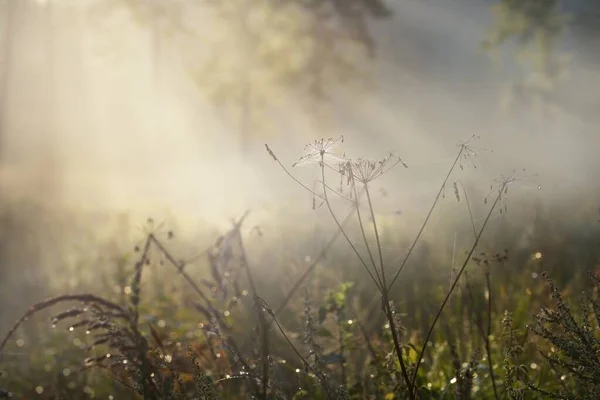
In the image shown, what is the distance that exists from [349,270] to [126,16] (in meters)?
15.7

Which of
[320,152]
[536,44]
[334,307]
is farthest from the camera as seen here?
[536,44]

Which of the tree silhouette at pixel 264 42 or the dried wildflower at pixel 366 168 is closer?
the dried wildflower at pixel 366 168

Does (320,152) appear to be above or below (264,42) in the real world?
below

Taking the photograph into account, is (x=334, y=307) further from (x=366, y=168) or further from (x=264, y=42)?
(x=264, y=42)

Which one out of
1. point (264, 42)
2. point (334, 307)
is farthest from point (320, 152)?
point (264, 42)

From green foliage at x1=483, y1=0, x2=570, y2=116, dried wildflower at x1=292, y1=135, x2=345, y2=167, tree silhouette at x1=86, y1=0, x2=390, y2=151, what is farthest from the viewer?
tree silhouette at x1=86, y1=0, x2=390, y2=151

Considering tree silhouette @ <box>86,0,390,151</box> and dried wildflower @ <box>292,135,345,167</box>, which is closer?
dried wildflower @ <box>292,135,345,167</box>

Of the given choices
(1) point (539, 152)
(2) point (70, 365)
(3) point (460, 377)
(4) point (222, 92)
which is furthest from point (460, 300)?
(4) point (222, 92)

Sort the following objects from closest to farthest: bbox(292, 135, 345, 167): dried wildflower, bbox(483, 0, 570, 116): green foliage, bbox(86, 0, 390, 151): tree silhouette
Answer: bbox(292, 135, 345, 167): dried wildflower < bbox(483, 0, 570, 116): green foliage < bbox(86, 0, 390, 151): tree silhouette

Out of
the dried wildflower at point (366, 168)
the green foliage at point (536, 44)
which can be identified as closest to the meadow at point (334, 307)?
the dried wildflower at point (366, 168)

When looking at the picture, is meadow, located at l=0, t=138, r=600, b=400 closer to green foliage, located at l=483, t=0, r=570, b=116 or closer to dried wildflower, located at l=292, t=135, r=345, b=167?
dried wildflower, located at l=292, t=135, r=345, b=167

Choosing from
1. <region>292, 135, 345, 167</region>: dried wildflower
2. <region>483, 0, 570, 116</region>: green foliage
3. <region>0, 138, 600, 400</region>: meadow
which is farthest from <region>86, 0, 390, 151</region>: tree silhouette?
<region>292, 135, 345, 167</region>: dried wildflower

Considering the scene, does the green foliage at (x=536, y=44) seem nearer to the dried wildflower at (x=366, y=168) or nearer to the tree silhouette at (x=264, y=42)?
the tree silhouette at (x=264, y=42)

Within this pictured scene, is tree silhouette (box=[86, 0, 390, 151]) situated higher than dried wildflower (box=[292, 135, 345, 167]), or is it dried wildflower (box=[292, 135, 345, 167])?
tree silhouette (box=[86, 0, 390, 151])
